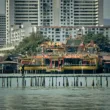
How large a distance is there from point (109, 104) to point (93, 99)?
864 cm

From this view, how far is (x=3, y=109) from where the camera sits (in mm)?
106812

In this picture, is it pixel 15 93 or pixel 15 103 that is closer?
pixel 15 103

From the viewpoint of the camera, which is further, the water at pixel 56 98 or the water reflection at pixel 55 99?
the water at pixel 56 98

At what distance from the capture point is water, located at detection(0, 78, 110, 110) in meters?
111

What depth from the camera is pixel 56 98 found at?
12450cm

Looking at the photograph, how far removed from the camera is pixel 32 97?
12619 centimetres

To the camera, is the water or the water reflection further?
the water

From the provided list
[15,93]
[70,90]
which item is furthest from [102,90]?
[15,93]

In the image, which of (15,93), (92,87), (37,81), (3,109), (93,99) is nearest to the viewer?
(3,109)

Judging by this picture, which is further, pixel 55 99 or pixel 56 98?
pixel 56 98

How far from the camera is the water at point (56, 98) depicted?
364ft

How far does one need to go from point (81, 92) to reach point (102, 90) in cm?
585

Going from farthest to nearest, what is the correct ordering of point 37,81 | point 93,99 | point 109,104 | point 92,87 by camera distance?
point 37,81
point 92,87
point 93,99
point 109,104

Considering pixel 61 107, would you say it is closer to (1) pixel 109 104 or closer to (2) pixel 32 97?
(1) pixel 109 104
